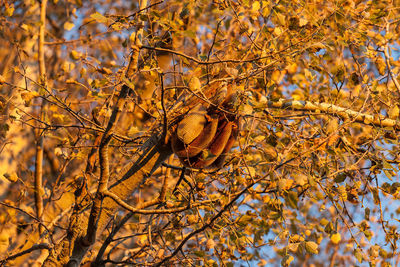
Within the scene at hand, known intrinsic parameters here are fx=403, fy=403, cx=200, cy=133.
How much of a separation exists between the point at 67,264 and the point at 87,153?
101 centimetres

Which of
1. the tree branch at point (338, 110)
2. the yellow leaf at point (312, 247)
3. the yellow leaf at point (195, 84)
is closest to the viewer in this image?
the yellow leaf at point (195, 84)

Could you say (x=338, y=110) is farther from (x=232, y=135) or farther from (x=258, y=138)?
(x=232, y=135)

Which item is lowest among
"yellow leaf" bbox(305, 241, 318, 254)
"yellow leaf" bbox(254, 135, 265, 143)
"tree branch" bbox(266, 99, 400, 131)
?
"yellow leaf" bbox(305, 241, 318, 254)

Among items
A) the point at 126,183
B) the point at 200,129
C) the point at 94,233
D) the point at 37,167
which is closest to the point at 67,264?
the point at 94,233

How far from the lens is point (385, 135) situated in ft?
7.48

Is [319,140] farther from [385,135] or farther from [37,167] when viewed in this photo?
[37,167]

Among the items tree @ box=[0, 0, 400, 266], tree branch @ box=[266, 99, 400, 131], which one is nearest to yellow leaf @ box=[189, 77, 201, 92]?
tree @ box=[0, 0, 400, 266]

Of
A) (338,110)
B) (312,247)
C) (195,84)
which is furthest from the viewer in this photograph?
(338,110)

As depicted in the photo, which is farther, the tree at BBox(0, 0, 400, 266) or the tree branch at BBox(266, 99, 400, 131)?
the tree branch at BBox(266, 99, 400, 131)

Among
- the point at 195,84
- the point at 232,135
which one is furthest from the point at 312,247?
the point at 195,84

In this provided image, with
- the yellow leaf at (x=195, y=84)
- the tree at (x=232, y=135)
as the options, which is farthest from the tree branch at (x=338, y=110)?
the yellow leaf at (x=195, y=84)

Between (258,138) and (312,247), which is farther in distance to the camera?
(258,138)

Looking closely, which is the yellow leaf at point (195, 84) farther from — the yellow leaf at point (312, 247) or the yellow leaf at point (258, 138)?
the yellow leaf at point (312, 247)

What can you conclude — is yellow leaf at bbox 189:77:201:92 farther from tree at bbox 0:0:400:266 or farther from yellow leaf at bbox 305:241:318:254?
yellow leaf at bbox 305:241:318:254
